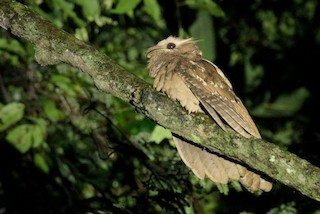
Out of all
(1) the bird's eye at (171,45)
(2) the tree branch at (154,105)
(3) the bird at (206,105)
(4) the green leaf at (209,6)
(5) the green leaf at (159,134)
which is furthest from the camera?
(4) the green leaf at (209,6)

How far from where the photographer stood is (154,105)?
2.40 m

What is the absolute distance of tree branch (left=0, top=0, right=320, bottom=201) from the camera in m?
2.17

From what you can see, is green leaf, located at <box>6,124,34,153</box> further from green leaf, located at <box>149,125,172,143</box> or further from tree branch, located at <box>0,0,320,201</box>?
tree branch, located at <box>0,0,320,201</box>

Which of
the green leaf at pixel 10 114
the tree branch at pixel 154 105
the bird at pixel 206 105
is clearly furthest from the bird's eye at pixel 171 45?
the green leaf at pixel 10 114

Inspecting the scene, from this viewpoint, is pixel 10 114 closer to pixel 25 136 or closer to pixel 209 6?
pixel 25 136

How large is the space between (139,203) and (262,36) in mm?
4616

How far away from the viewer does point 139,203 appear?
3.45 metres

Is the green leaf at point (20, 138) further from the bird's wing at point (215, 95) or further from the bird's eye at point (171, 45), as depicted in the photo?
the bird's wing at point (215, 95)

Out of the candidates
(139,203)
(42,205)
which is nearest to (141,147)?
(139,203)

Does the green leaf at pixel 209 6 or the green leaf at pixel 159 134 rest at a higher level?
the green leaf at pixel 209 6

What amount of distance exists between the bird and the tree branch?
0.80ft

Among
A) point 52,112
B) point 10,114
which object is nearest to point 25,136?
point 10,114

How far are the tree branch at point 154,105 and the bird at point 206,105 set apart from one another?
243 millimetres

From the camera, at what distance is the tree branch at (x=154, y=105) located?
A: 2.17 metres
